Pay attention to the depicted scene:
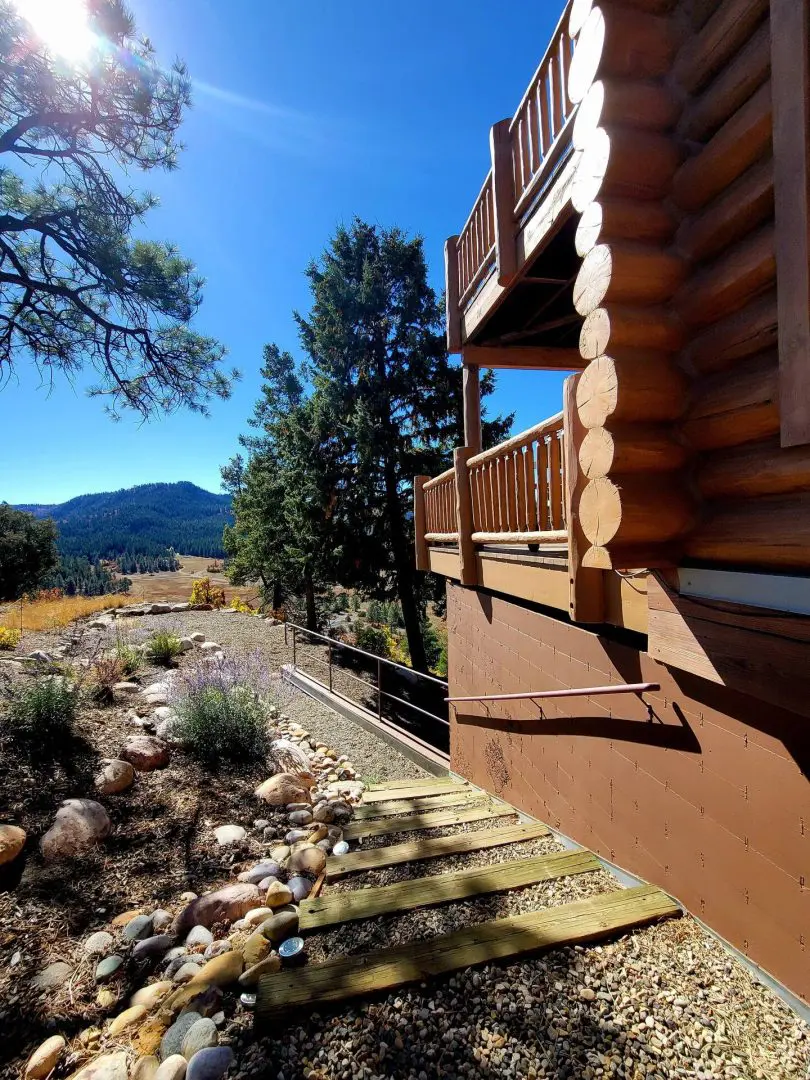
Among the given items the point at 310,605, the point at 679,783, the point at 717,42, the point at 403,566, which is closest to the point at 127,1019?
the point at 679,783

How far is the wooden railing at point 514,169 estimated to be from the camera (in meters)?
3.13

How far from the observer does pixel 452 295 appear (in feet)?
18.6

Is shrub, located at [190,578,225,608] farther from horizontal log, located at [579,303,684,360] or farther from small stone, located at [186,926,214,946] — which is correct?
horizontal log, located at [579,303,684,360]

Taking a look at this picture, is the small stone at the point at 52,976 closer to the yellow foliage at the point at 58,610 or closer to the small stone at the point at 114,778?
the small stone at the point at 114,778

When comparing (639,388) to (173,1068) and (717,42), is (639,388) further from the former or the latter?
(173,1068)

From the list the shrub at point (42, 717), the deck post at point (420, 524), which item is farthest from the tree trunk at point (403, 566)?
the shrub at point (42, 717)

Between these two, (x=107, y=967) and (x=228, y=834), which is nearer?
(x=107, y=967)

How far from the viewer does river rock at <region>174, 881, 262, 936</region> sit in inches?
98.7

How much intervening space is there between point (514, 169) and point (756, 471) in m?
3.79

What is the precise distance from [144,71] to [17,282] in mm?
2482

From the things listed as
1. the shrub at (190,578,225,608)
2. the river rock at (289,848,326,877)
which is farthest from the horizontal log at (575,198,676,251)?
the shrub at (190,578,225,608)

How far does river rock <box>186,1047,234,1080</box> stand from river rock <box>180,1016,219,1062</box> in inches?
3.2

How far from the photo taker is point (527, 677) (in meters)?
3.70

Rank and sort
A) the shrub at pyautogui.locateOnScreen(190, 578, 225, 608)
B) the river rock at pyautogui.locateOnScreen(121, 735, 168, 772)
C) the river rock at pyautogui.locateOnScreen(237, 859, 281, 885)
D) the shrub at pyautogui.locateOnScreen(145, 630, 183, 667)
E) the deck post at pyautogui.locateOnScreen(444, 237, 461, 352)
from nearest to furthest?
the river rock at pyautogui.locateOnScreen(237, 859, 281, 885) < the river rock at pyautogui.locateOnScreen(121, 735, 168, 772) < the deck post at pyautogui.locateOnScreen(444, 237, 461, 352) < the shrub at pyautogui.locateOnScreen(145, 630, 183, 667) < the shrub at pyautogui.locateOnScreen(190, 578, 225, 608)
